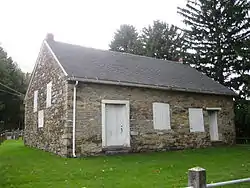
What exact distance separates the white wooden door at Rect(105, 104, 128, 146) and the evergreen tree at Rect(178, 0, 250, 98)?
537 inches

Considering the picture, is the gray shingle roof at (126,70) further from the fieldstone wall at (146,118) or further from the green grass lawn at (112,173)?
the green grass lawn at (112,173)

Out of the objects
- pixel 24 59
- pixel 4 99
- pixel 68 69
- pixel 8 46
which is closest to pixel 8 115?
pixel 4 99

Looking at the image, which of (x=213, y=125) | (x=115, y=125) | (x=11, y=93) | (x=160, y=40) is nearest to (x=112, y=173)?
(x=115, y=125)

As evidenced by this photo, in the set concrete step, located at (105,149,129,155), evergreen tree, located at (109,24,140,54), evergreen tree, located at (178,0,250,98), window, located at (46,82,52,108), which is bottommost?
concrete step, located at (105,149,129,155)

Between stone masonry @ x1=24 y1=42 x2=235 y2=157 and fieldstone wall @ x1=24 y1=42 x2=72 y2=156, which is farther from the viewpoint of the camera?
fieldstone wall @ x1=24 y1=42 x2=72 y2=156

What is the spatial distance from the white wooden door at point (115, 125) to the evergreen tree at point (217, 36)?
44.8 feet

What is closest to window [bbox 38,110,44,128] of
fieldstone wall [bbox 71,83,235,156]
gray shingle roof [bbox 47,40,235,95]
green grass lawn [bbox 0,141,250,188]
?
gray shingle roof [bbox 47,40,235,95]

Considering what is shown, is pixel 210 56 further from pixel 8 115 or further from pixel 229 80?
pixel 8 115

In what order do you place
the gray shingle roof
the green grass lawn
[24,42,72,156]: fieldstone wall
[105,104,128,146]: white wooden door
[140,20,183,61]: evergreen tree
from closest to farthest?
the green grass lawn < [24,42,72,156]: fieldstone wall < [105,104,128,146]: white wooden door < the gray shingle roof < [140,20,183,61]: evergreen tree

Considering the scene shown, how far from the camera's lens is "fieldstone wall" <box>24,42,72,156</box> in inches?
484

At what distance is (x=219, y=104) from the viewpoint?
16.9m

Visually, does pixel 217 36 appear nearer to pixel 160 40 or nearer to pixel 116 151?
pixel 160 40

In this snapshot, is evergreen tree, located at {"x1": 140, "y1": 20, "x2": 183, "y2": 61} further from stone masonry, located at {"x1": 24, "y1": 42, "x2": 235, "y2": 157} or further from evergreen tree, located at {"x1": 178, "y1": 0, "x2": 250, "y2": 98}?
stone masonry, located at {"x1": 24, "y1": 42, "x2": 235, "y2": 157}

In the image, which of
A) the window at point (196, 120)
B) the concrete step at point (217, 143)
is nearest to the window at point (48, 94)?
the window at point (196, 120)
